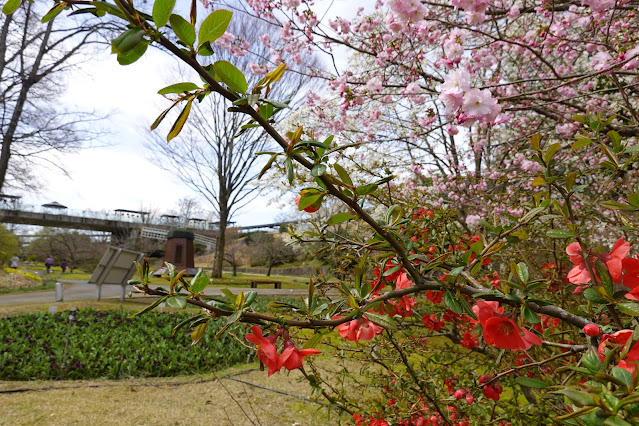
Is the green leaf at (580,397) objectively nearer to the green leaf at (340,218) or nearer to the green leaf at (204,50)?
the green leaf at (340,218)

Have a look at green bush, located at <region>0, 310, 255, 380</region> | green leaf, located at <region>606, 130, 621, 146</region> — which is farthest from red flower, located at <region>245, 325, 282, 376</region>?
green bush, located at <region>0, 310, 255, 380</region>

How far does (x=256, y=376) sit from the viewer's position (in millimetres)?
3859

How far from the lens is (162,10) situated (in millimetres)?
495

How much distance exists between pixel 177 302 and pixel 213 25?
46 centimetres

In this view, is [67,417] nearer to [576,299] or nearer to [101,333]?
[101,333]

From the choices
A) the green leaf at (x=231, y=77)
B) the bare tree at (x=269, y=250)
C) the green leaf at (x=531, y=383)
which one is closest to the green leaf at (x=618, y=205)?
the green leaf at (x=531, y=383)

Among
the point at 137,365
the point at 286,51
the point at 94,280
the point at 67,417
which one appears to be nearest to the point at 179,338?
the point at 137,365

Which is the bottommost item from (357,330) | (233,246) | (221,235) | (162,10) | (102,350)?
(102,350)

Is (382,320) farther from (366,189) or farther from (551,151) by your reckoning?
(551,151)

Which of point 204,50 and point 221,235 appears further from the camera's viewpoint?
point 221,235

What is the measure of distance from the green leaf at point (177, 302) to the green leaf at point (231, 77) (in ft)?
1.25

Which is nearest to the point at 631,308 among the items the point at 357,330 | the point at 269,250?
the point at 357,330

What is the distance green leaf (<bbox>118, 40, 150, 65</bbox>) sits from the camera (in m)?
0.52

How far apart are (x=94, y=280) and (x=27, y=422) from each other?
547 centimetres
